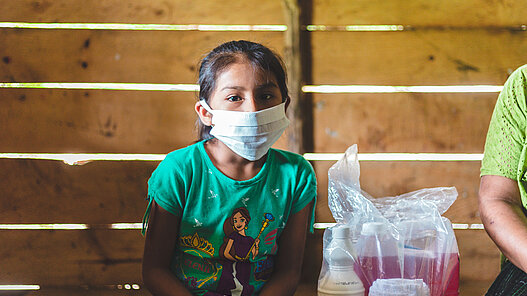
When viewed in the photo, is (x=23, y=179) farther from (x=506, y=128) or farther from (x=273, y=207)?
(x=506, y=128)

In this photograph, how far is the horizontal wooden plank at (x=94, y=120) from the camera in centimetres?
210

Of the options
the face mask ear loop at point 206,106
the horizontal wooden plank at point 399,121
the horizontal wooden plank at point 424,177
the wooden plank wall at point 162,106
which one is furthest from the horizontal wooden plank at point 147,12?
the face mask ear loop at point 206,106

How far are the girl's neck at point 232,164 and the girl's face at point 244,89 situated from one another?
13 cm

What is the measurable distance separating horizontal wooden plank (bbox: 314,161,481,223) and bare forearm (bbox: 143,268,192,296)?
39.3 inches

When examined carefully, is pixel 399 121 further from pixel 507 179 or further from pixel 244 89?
pixel 244 89

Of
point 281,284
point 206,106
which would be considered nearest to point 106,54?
point 206,106

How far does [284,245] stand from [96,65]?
3.84 feet

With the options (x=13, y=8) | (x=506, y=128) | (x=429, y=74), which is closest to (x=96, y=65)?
(x=13, y=8)

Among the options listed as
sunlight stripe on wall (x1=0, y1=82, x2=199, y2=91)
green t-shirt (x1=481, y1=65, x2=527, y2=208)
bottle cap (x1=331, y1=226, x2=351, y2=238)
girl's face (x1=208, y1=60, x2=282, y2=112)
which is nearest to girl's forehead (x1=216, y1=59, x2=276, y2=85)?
girl's face (x1=208, y1=60, x2=282, y2=112)

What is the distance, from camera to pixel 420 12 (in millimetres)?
2135

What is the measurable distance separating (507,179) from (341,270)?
553 mm

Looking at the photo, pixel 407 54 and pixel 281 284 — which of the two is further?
pixel 407 54

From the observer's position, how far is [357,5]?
2.13 m

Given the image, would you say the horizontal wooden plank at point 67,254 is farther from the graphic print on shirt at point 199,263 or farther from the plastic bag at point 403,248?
the plastic bag at point 403,248
